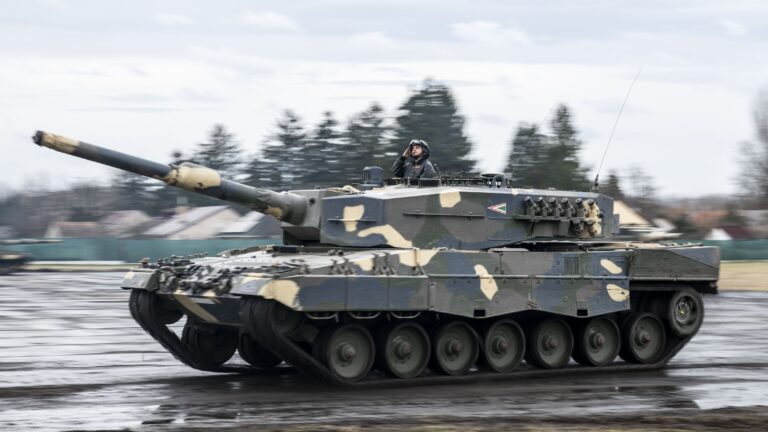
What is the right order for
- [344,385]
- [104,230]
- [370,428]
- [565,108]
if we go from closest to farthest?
→ [370,428] < [344,385] < [565,108] < [104,230]

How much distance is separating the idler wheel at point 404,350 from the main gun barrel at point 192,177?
2.36 meters

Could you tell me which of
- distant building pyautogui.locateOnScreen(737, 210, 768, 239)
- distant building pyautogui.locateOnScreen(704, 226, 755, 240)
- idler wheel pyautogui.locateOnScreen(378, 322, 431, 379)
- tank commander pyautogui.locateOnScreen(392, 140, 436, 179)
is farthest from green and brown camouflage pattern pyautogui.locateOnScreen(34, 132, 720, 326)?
distant building pyautogui.locateOnScreen(737, 210, 768, 239)

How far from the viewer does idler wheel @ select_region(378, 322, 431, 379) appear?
16.6 meters

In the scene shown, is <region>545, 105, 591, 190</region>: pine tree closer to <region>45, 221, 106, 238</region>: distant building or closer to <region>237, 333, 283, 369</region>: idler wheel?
<region>45, 221, 106, 238</region>: distant building

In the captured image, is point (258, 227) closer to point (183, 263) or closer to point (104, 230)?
point (104, 230)

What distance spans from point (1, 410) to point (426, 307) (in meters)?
5.60

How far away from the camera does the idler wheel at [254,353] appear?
18453 millimetres

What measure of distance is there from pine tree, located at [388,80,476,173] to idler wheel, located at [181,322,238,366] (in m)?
39.2

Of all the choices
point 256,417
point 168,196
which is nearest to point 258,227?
point 168,196

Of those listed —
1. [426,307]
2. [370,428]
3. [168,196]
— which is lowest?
[370,428]

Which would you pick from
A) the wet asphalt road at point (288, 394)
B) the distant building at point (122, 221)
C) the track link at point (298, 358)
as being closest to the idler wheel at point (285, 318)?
the track link at point (298, 358)

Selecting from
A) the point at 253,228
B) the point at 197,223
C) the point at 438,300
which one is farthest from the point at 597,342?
the point at 197,223

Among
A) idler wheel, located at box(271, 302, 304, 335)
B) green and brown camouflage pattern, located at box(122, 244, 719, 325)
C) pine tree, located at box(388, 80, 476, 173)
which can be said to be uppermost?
pine tree, located at box(388, 80, 476, 173)

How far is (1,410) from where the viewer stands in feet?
44.4
